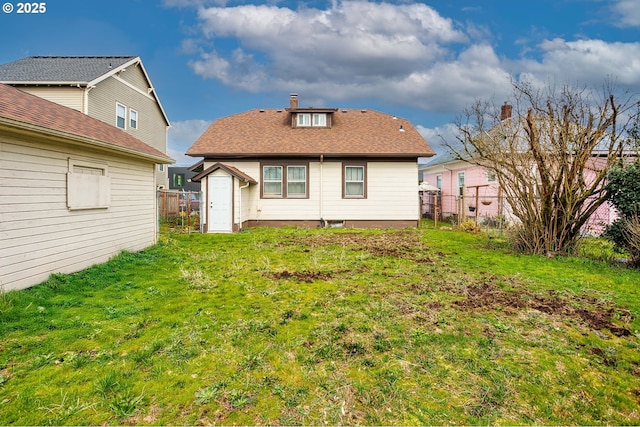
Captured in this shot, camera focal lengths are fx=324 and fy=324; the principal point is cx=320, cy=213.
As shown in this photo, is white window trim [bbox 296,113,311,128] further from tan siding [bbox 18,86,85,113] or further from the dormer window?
tan siding [bbox 18,86,85,113]

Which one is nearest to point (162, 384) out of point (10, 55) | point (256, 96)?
point (256, 96)

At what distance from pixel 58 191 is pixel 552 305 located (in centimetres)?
894

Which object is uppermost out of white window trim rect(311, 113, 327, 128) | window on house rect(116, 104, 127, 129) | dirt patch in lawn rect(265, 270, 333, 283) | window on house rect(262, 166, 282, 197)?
window on house rect(116, 104, 127, 129)

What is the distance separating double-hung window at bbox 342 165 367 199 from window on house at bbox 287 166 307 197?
187 centimetres

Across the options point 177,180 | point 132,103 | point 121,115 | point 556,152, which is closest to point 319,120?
point 556,152

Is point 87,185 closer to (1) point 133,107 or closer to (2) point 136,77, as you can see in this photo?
(1) point 133,107

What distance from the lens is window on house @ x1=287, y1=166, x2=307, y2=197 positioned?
593 inches

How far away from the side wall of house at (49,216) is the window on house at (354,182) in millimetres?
9022

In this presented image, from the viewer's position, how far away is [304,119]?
54.7ft

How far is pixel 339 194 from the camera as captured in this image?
15039 millimetres

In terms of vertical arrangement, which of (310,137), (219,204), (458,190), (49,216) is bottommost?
(49,216)

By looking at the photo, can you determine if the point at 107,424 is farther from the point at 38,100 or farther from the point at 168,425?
the point at 38,100

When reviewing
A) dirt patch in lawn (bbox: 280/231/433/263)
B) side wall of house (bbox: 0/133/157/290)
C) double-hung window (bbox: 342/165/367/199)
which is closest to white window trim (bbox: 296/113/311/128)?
double-hung window (bbox: 342/165/367/199)

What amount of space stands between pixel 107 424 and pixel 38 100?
7968 mm
